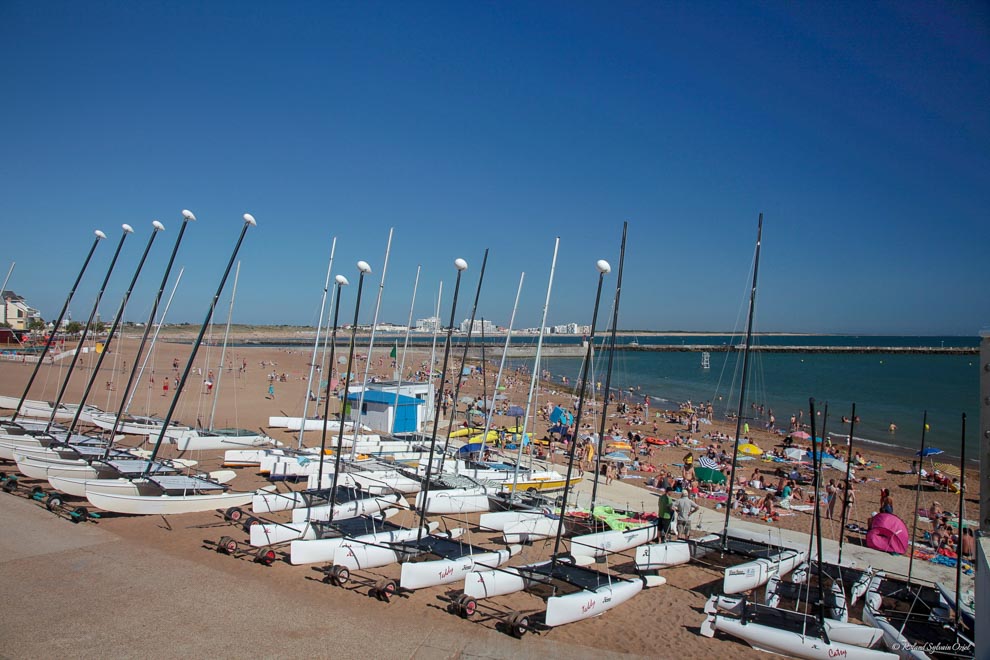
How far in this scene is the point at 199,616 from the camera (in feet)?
32.4

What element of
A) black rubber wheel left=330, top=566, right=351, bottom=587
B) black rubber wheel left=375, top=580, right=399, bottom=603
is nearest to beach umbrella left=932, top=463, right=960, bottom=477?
black rubber wheel left=375, top=580, right=399, bottom=603

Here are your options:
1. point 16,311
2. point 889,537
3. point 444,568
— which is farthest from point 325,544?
point 16,311

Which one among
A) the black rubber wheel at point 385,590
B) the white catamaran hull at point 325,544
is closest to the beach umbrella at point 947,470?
the white catamaran hull at point 325,544

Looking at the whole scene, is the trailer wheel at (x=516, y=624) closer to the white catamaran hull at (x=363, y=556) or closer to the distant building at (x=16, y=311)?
the white catamaran hull at (x=363, y=556)

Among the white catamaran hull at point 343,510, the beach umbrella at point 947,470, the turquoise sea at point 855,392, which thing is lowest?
the white catamaran hull at point 343,510

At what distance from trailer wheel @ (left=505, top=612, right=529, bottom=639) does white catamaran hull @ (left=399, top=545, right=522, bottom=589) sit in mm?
1988

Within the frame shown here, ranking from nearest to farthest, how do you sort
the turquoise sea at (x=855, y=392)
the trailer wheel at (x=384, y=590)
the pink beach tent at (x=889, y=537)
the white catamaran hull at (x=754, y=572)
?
the trailer wheel at (x=384, y=590), the white catamaran hull at (x=754, y=572), the pink beach tent at (x=889, y=537), the turquoise sea at (x=855, y=392)

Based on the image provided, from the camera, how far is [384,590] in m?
11.1

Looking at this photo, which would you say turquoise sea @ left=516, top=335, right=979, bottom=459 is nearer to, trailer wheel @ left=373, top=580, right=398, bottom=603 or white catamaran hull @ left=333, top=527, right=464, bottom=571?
white catamaran hull @ left=333, top=527, right=464, bottom=571

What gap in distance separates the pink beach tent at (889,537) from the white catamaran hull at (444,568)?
9421mm

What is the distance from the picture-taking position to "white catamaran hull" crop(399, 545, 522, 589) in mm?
11445

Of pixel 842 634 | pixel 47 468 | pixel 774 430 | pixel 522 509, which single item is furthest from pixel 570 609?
pixel 774 430

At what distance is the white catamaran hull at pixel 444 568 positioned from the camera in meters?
11.4

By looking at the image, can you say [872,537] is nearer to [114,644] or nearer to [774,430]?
[114,644]
